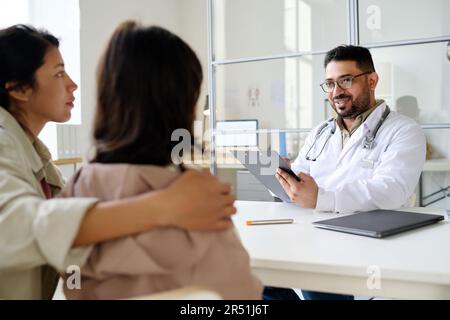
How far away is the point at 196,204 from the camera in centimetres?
65

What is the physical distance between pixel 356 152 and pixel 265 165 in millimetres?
552

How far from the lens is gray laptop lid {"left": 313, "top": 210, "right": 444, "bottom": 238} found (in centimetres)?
106

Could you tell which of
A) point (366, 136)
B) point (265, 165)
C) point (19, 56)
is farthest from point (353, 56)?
point (19, 56)

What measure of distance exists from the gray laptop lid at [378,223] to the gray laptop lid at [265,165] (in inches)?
11.8

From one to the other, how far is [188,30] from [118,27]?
389 cm

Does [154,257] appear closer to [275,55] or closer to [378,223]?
[378,223]

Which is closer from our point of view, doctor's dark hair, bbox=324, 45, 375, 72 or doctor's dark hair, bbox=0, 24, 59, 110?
doctor's dark hair, bbox=0, 24, 59, 110

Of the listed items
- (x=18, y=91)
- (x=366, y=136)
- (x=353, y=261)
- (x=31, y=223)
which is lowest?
(x=353, y=261)

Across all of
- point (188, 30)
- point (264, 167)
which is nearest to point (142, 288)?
point (264, 167)

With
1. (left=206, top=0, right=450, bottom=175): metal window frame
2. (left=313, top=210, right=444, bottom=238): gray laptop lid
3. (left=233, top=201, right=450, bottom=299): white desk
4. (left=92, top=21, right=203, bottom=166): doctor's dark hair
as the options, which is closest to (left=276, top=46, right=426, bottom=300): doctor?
(left=313, top=210, right=444, bottom=238): gray laptop lid

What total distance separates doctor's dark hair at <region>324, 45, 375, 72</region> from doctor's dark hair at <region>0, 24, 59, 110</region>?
52.9 inches

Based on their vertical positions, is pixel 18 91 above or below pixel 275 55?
below

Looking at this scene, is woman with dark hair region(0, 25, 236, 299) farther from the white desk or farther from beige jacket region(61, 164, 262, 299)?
the white desk
